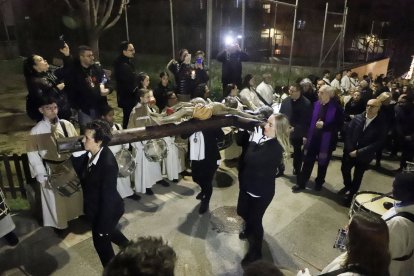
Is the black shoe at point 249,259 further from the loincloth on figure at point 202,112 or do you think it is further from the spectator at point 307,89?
the spectator at point 307,89

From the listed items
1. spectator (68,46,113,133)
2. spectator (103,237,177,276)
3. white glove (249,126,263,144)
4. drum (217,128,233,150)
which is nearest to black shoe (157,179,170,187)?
drum (217,128,233,150)

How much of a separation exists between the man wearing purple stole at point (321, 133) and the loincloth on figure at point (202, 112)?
9.83ft

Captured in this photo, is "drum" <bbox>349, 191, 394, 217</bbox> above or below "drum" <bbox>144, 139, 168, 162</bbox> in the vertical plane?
below

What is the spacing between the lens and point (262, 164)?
3842 millimetres

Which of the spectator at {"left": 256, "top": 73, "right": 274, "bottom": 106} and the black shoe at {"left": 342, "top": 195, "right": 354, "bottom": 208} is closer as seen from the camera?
the black shoe at {"left": 342, "top": 195, "right": 354, "bottom": 208}

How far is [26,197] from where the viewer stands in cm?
548

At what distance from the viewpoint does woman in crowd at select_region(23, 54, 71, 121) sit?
5.28 meters

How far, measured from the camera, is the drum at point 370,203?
13.3ft

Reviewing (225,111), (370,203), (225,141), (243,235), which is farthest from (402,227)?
(225,141)

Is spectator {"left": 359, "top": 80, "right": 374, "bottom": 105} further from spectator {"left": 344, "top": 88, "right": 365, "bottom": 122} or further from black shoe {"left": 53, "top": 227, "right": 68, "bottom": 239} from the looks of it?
black shoe {"left": 53, "top": 227, "right": 68, "bottom": 239}

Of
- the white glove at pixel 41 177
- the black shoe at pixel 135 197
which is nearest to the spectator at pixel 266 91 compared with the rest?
the black shoe at pixel 135 197

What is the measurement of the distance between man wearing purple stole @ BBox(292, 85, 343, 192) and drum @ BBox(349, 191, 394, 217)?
176 centimetres

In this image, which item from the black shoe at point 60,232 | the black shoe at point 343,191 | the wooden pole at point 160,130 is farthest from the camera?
the black shoe at point 343,191

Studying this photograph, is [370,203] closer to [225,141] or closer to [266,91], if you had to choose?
[225,141]
